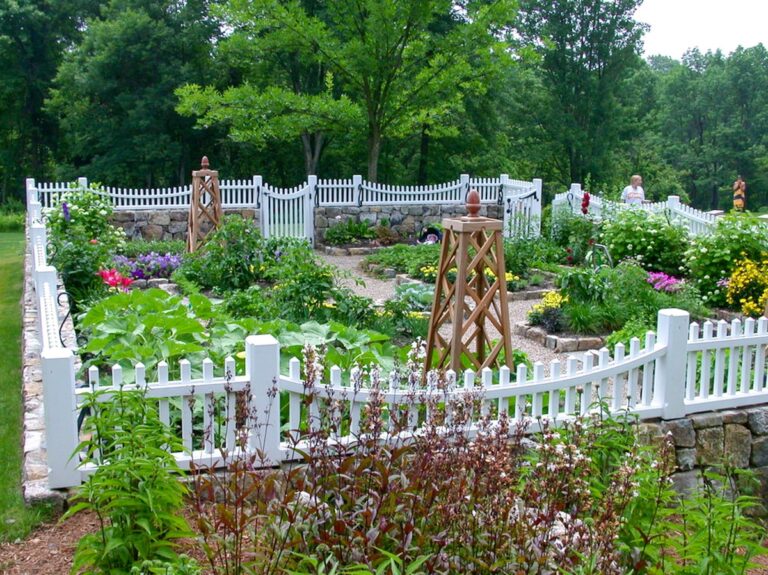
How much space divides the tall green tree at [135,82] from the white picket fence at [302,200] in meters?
10.5

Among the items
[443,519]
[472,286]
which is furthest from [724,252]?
[443,519]

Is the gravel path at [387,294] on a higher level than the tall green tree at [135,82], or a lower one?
lower

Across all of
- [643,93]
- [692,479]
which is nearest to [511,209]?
[692,479]

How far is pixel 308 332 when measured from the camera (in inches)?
239

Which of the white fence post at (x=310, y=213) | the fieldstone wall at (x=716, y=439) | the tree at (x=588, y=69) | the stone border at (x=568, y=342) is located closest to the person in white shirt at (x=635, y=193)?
the white fence post at (x=310, y=213)

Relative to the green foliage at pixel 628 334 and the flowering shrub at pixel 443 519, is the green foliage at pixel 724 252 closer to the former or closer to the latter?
the green foliage at pixel 628 334

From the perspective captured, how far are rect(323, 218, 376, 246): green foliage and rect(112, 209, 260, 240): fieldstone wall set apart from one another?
1992 millimetres

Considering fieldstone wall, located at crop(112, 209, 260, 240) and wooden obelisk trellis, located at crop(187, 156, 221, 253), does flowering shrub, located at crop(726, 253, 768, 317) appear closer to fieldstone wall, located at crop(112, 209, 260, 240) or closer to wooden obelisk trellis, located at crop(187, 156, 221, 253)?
wooden obelisk trellis, located at crop(187, 156, 221, 253)

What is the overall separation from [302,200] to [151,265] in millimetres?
5404

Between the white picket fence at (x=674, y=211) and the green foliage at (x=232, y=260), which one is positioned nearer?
the green foliage at (x=232, y=260)

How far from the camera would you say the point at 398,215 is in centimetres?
1791

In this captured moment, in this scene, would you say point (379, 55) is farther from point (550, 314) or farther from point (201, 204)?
point (550, 314)

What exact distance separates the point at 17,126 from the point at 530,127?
19811 mm

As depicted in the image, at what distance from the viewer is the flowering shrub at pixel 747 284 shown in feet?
32.0
